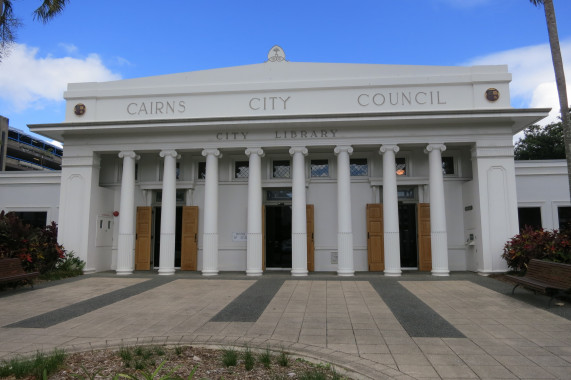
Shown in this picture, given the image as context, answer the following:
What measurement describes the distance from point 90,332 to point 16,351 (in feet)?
3.88

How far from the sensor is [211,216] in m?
14.5

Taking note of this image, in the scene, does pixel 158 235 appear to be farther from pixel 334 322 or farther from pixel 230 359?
pixel 230 359

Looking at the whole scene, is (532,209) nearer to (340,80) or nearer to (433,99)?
(433,99)

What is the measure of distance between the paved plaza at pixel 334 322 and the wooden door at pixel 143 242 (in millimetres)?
3319

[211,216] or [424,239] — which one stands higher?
[211,216]

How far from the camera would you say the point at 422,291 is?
10703 mm

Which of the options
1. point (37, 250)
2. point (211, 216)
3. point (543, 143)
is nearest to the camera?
point (37, 250)

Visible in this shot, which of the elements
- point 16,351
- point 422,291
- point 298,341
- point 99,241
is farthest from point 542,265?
point 99,241

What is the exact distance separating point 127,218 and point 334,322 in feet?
33.1

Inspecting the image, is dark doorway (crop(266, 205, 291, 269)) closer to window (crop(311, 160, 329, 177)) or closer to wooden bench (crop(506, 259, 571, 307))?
window (crop(311, 160, 329, 177))

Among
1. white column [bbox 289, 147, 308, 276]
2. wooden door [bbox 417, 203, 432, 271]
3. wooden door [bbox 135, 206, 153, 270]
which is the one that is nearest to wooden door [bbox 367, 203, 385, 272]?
wooden door [bbox 417, 203, 432, 271]

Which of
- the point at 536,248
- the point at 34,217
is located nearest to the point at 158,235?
the point at 34,217

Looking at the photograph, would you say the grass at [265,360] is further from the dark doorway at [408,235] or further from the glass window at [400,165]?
the glass window at [400,165]

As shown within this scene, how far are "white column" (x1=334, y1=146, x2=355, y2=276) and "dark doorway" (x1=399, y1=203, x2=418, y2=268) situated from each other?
2542 millimetres
